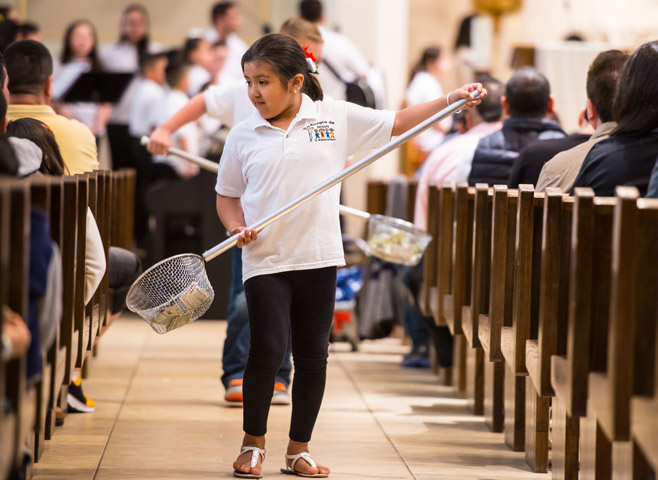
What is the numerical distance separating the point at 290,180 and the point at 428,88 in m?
5.70

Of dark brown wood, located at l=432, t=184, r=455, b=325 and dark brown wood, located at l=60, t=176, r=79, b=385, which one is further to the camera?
dark brown wood, located at l=432, t=184, r=455, b=325

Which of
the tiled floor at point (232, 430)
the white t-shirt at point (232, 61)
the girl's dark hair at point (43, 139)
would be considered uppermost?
the white t-shirt at point (232, 61)

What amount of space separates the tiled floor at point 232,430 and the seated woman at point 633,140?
102 cm

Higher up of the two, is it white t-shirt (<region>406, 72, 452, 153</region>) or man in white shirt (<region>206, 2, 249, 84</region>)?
man in white shirt (<region>206, 2, 249, 84</region>)

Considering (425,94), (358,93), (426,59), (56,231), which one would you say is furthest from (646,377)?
(426,59)

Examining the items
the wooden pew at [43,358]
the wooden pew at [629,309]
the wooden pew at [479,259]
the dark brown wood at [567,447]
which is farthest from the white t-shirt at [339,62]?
the wooden pew at [629,309]

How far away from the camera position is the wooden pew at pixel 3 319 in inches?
76.7

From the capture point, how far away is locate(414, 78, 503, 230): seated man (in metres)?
5.16

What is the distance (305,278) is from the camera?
Result: 131 inches

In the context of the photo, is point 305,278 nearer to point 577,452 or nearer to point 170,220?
point 577,452

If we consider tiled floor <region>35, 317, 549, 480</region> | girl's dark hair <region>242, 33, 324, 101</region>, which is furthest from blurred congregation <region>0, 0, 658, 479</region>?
girl's dark hair <region>242, 33, 324, 101</region>

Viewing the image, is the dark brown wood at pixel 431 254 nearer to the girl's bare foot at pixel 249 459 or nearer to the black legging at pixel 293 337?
the black legging at pixel 293 337

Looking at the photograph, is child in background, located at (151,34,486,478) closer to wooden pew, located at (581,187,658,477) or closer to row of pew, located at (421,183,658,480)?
row of pew, located at (421,183,658,480)

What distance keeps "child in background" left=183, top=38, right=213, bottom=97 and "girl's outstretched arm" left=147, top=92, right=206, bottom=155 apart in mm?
4438
